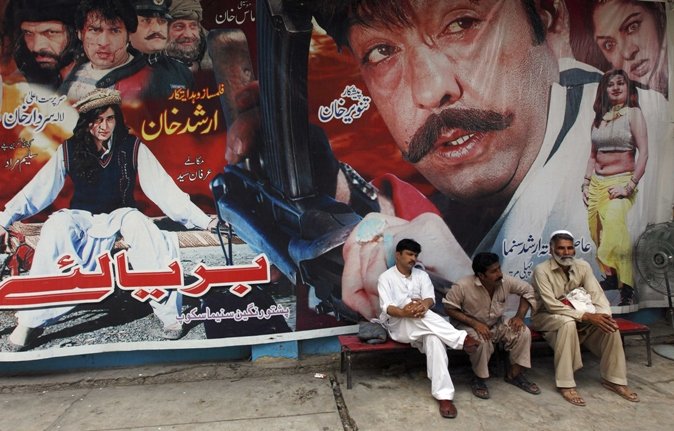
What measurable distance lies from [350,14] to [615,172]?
305cm

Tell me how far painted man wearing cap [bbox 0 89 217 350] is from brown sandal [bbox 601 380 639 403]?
11.8 feet

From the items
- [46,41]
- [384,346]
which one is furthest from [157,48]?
[384,346]

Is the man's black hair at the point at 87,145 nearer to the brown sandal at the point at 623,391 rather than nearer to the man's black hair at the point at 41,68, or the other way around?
the man's black hair at the point at 41,68

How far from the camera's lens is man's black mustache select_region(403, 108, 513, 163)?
3818mm

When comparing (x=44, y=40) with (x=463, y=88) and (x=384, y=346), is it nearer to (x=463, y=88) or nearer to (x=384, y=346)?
(x=463, y=88)

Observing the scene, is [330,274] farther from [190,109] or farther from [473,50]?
[473,50]

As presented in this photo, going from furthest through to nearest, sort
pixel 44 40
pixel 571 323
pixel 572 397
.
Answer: pixel 44 40 → pixel 571 323 → pixel 572 397

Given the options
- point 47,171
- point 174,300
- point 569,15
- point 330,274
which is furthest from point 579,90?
point 47,171

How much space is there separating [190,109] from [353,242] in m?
1.87

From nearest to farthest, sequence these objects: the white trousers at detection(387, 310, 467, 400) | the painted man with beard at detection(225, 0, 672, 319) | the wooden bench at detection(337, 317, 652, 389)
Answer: the white trousers at detection(387, 310, 467, 400) < the wooden bench at detection(337, 317, 652, 389) < the painted man with beard at detection(225, 0, 672, 319)

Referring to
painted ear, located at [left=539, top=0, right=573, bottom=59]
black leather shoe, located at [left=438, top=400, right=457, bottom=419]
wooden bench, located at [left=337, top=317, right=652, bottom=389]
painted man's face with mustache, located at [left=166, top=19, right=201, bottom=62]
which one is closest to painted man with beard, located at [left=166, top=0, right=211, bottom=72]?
painted man's face with mustache, located at [left=166, top=19, right=201, bottom=62]

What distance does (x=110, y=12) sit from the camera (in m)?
3.50

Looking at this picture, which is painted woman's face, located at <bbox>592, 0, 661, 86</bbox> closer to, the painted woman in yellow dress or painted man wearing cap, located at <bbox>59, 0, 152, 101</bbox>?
the painted woman in yellow dress

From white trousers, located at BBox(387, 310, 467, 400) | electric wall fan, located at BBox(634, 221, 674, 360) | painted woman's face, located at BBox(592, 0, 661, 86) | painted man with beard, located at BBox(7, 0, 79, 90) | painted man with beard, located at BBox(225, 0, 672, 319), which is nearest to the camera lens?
white trousers, located at BBox(387, 310, 467, 400)
